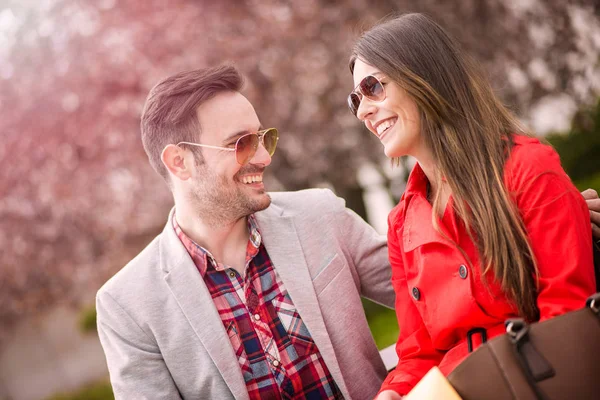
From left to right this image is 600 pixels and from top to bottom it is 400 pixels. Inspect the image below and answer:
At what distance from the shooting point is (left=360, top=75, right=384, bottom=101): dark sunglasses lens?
2010 millimetres

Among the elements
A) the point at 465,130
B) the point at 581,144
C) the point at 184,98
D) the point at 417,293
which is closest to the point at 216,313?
the point at 417,293

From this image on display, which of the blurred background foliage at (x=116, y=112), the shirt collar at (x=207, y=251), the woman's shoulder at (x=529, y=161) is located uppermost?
the blurred background foliage at (x=116, y=112)

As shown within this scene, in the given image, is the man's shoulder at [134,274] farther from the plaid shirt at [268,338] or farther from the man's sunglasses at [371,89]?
the man's sunglasses at [371,89]

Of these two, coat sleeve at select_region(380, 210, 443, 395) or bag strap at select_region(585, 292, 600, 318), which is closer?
bag strap at select_region(585, 292, 600, 318)

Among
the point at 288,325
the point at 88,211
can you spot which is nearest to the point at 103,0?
the point at 88,211

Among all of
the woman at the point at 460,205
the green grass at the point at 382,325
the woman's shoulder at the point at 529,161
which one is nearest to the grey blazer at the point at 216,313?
the woman at the point at 460,205

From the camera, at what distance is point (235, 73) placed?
8.70 feet

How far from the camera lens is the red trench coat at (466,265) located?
5.59ft

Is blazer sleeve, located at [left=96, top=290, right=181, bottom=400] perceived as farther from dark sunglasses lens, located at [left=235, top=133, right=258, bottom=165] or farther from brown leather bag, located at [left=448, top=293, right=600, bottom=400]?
brown leather bag, located at [left=448, top=293, right=600, bottom=400]

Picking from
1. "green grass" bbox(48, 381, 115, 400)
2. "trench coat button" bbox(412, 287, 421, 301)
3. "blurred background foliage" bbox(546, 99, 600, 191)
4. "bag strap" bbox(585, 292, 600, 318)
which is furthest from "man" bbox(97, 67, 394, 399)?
"blurred background foliage" bbox(546, 99, 600, 191)

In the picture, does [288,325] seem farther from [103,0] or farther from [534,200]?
[103,0]

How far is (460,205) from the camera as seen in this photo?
190cm

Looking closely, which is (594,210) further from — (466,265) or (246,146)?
(246,146)

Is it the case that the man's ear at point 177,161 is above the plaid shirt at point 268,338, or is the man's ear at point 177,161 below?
above
